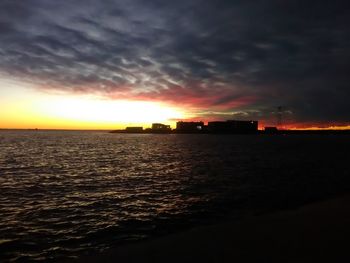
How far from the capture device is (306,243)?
38.8 feet

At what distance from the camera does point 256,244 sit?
12.0 m

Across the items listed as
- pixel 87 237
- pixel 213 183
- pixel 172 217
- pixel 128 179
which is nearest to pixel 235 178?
pixel 213 183

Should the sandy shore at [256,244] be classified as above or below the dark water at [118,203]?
above

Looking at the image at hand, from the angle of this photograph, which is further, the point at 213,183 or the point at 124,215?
the point at 213,183

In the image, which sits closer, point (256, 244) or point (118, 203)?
point (256, 244)

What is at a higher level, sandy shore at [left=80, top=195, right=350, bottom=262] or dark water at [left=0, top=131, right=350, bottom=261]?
sandy shore at [left=80, top=195, right=350, bottom=262]

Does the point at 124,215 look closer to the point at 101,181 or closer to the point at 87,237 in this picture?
the point at 87,237

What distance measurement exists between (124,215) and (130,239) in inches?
196

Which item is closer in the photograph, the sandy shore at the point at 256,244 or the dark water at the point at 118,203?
the sandy shore at the point at 256,244

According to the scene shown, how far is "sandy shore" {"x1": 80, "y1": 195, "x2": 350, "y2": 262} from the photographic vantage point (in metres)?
10.7

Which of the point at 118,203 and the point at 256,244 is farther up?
the point at 256,244

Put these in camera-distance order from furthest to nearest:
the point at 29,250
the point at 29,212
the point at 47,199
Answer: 1. the point at 47,199
2. the point at 29,212
3. the point at 29,250

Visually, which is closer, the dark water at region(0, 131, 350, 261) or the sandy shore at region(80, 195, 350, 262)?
the sandy shore at region(80, 195, 350, 262)

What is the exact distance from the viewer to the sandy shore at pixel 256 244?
1070 cm
